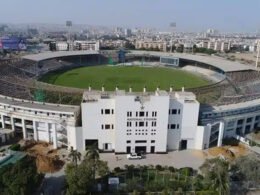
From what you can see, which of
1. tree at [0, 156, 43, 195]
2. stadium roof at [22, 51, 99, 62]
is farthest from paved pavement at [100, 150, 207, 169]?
stadium roof at [22, 51, 99, 62]

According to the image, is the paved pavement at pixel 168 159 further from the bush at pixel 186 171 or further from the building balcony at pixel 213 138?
the building balcony at pixel 213 138

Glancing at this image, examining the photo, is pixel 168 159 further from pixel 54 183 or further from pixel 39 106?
pixel 39 106

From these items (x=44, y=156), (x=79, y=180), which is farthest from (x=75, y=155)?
(x=44, y=156)

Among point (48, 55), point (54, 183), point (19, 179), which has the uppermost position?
point (48, 55)

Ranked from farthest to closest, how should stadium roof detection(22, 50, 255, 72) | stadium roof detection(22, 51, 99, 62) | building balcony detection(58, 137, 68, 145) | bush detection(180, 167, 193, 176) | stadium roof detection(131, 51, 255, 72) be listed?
stadium roof detection(22, 51, 99, 62)
stadium roof detection(22, 50, 255, 72)
stadium roof detection(131, 51, 255, 72)
building balcony detection(58, 137, 68, 145)
bush detection(180, 167, 193, 176)

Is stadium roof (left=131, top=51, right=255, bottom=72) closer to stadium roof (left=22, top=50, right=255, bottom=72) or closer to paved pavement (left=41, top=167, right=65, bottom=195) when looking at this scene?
stadium roof (left=22, top=50, right=255, bottom=72)

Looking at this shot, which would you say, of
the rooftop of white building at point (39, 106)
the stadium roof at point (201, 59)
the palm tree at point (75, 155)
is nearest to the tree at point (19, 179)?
the palm tree at point (75, 155)

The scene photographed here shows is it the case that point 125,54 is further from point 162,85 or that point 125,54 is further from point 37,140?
point 37,140
